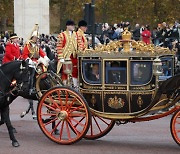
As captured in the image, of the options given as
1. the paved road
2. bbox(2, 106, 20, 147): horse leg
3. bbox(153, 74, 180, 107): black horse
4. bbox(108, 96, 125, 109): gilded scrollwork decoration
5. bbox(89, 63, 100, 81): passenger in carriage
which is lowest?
the paved road

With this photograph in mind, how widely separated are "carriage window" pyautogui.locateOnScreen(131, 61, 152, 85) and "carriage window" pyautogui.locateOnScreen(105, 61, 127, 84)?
0.13 meters

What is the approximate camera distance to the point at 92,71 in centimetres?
1041

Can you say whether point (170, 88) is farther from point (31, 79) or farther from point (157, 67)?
point (31, 79)

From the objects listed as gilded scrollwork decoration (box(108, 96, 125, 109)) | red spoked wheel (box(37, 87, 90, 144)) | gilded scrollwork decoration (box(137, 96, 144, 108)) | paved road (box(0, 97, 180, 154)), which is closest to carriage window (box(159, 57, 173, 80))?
gilded scrollwork decoration (box(137, 96, 144, 108))

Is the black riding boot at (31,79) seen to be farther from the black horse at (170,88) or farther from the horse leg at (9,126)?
the black horse at (170,88)

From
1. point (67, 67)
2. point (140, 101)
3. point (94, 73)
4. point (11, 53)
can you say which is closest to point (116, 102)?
point (140, 101)

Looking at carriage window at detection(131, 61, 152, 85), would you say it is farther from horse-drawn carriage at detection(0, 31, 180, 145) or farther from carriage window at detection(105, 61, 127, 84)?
carriage window at detection(105, 61, 127, 84)

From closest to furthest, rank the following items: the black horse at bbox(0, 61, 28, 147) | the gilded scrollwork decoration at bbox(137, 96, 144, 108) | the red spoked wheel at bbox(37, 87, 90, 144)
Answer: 1. the gilded scrollwork decoration at bbox(137, 96, 144, 108)
2. the red spoked wheel at bbox(37, 87, 90, 144)
3. the black horse at bbox(0, 61, 28, 147)

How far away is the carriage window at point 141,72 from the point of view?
32.8 ft

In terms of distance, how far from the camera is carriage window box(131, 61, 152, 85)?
9.99 meters

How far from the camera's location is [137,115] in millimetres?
10102

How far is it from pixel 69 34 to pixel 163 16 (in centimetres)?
3609

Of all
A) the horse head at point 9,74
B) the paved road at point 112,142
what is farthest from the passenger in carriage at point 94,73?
the horse head at point 9,74

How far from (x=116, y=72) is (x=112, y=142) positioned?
4.55ft
